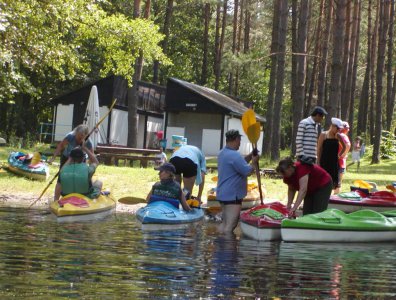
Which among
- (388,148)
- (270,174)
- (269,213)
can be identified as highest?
(388,148)

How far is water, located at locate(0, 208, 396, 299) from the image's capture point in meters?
7.45

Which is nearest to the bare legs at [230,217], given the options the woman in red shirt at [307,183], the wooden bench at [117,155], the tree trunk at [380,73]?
the woman in red shirt at [307,183]

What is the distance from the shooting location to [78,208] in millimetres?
13977

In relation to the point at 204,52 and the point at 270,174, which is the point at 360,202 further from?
the point at 204,52

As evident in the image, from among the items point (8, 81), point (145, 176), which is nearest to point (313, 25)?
point (8, 81)

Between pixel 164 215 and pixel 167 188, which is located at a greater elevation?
pixel 167 188

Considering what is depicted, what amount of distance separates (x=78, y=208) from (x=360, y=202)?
5.84 m

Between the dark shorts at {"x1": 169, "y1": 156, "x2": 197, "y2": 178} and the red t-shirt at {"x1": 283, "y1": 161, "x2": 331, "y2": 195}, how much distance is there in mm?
2962

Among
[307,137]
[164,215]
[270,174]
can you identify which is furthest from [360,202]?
[270,174]

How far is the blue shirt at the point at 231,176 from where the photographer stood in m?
13.1

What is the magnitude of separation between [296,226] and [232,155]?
174 centimetres

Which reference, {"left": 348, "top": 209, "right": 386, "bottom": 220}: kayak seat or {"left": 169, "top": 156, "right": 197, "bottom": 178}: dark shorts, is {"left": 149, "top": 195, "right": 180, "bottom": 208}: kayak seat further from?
{"left": 348, "top": 209, "right": 386, "bottom": 220}: kayak seat

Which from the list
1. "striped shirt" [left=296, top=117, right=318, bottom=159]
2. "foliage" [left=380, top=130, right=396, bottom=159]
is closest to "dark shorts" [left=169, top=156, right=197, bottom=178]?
"striped shirt" [left=296, top=117, right=318, bottom=159]

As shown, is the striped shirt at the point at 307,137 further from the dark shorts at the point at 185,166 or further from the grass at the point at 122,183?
the grass at the point at 122,183
